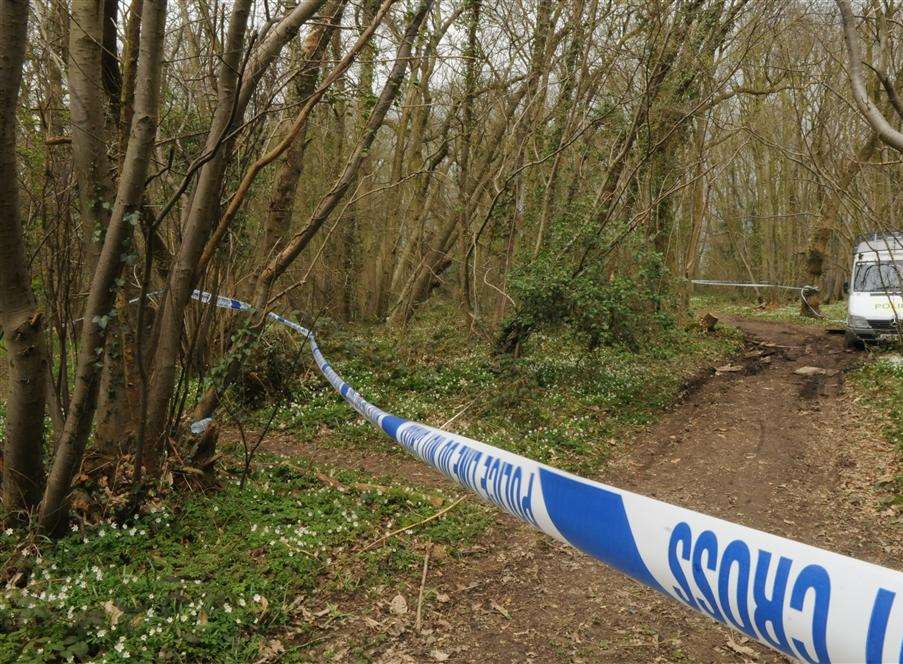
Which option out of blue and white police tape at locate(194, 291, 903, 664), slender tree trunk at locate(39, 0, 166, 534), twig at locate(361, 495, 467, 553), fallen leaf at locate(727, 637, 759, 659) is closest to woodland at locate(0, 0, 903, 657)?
slender tree trunk at locate(39, 0, 166, 534)

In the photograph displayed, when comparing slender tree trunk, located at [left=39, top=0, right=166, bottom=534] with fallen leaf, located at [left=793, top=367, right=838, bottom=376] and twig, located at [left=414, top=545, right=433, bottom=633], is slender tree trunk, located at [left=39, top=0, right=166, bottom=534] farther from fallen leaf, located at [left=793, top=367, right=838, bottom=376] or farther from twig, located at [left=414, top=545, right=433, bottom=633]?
fallen leaf, located at [left=793, top=367, right=838, bottom=376]

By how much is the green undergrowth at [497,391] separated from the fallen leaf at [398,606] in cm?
316

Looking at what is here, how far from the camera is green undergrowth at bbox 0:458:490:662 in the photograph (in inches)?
128

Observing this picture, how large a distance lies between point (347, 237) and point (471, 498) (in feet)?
41.8

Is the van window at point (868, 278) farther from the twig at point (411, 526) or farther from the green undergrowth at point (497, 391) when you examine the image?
the twig at point (411, 526)

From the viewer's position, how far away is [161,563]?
4.04 metres

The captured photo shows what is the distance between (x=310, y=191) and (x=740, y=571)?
16.1m

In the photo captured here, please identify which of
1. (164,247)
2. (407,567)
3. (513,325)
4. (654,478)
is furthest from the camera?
(513,325)

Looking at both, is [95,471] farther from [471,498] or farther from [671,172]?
[671,172]

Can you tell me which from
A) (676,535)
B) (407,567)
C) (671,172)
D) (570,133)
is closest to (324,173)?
(570,133)

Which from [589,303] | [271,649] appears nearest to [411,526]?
[271,649]

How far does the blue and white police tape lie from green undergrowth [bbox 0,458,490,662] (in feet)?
6.86

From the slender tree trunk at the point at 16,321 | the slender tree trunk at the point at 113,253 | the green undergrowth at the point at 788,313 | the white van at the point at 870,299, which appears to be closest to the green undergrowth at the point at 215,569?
the slender tree trunk at the point at 16,321

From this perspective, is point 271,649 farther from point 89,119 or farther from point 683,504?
point 683,504
